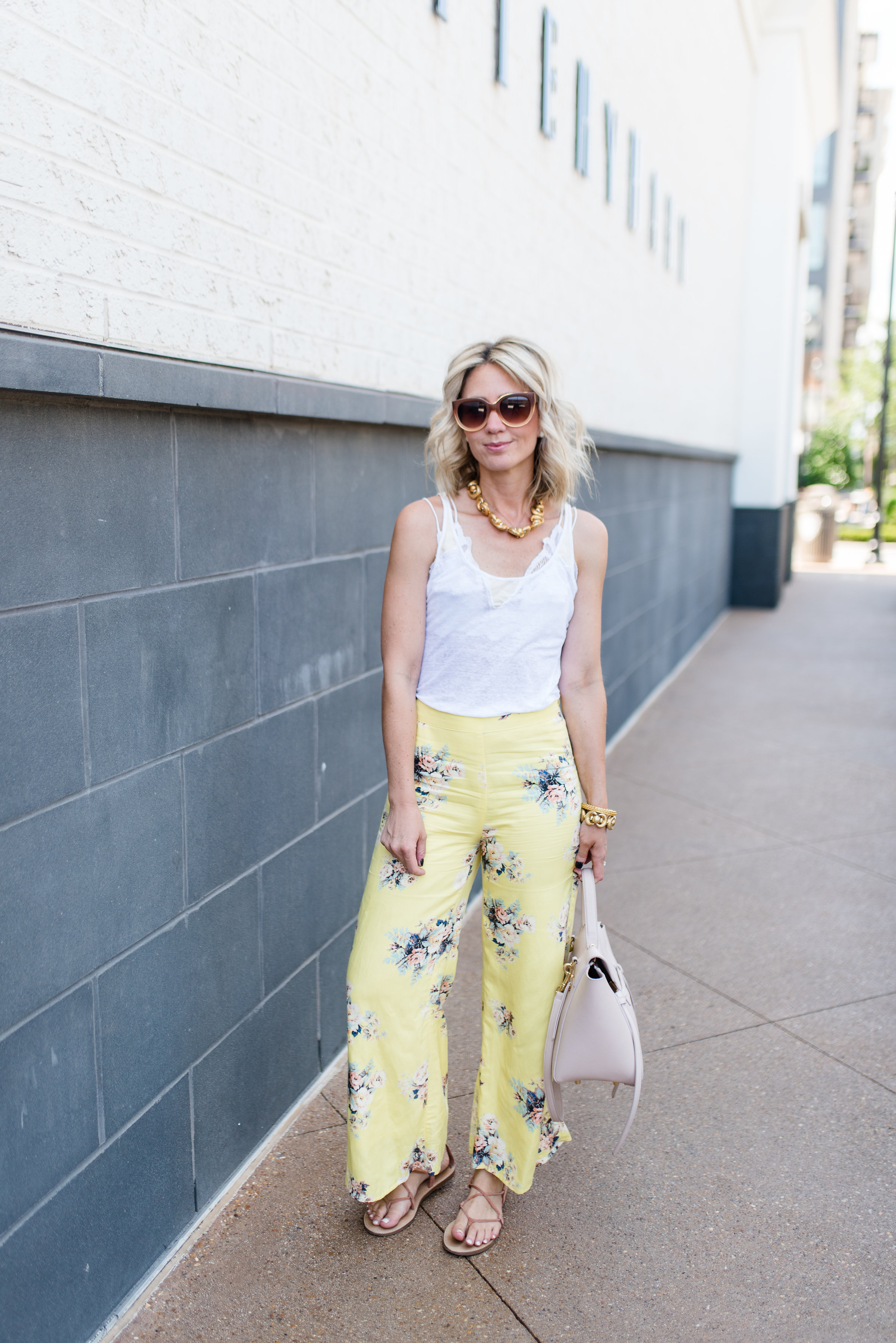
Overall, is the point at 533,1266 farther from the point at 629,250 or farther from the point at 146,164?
the point at 629,250

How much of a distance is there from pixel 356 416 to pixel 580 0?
4.01 meters

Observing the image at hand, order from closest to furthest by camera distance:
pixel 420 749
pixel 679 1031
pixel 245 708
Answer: pixel 420 749 < pixel 245 708 < pixel 679 1031

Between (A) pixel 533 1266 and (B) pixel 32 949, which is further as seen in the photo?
(A) pixel 533 1266

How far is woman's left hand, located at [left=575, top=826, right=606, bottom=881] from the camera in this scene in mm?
2623

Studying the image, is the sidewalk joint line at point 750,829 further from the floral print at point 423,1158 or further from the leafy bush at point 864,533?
the leafy bush at point 864,533

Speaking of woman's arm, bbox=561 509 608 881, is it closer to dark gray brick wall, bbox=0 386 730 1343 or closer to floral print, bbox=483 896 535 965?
floral print, bbox=483 896 535 965

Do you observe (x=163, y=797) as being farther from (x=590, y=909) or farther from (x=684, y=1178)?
(x=684, y=1178)

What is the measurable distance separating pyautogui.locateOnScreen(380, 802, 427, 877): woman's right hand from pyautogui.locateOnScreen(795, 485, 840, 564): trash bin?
2227 cm

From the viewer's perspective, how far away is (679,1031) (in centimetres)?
372

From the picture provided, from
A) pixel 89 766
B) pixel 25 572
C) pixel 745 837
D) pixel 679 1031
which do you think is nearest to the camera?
pixel 25 572

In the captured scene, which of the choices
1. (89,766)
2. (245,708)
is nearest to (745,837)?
(245,708)

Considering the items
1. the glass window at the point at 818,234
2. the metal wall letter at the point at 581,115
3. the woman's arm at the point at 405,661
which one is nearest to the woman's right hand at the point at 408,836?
the woman's arm at the point at 405,661

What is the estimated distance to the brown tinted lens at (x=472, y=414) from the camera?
96.2 inches

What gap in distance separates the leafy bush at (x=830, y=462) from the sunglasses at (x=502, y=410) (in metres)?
38.4
